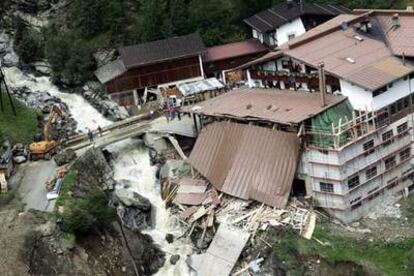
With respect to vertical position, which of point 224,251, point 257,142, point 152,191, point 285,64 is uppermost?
point 285,64

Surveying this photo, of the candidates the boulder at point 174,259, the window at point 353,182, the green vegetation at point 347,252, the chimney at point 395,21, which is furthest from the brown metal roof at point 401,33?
the boulder at point 174,259

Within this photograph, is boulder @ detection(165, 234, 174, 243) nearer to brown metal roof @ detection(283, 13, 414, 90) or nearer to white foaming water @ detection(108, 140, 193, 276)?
white foaming water @ detection(108, 140, 193, 276)

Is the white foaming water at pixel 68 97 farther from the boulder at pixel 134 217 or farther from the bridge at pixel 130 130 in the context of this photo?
the boulder at pixel 134 217

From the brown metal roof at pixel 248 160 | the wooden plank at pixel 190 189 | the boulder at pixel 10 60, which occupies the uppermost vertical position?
the boulder at pixel 10 60

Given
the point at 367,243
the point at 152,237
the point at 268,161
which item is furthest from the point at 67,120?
the point at 367,243

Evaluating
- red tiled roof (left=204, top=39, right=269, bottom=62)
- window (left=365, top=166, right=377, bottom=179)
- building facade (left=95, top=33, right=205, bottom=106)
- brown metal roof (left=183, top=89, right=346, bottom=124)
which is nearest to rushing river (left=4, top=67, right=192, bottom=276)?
building facade (left=95, top=33, right=205, bottom=106)

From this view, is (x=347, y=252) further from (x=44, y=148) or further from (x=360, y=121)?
(x=44, y=148)

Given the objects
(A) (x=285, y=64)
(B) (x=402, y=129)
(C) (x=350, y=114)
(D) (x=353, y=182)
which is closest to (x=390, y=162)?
(B) (x=402, y=129)
